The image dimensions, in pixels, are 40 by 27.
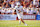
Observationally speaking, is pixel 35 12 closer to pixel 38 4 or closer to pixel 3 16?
pixel 38 4

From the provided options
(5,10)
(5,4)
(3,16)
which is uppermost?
(5,4)

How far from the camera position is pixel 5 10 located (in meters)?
8.88

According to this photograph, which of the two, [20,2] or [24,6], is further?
[20,2]

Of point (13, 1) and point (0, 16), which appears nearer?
point (0, 16)

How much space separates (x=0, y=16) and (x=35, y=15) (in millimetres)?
3397

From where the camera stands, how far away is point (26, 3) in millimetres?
9680

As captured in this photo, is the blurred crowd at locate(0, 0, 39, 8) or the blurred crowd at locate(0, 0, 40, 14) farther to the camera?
the blurred crowd at locate(0, 0, 39, 8)

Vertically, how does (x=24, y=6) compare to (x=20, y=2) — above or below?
below

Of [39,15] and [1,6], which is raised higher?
[1,6]

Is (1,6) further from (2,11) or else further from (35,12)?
(35,12)

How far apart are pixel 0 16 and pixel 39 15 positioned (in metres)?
3.76

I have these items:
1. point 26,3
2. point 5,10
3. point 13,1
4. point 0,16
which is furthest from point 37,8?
point 0,16

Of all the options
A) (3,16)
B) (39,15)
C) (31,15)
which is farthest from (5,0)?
(39,15)

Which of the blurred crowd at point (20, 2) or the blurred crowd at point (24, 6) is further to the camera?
the blurred crowd at point (20, 2)
